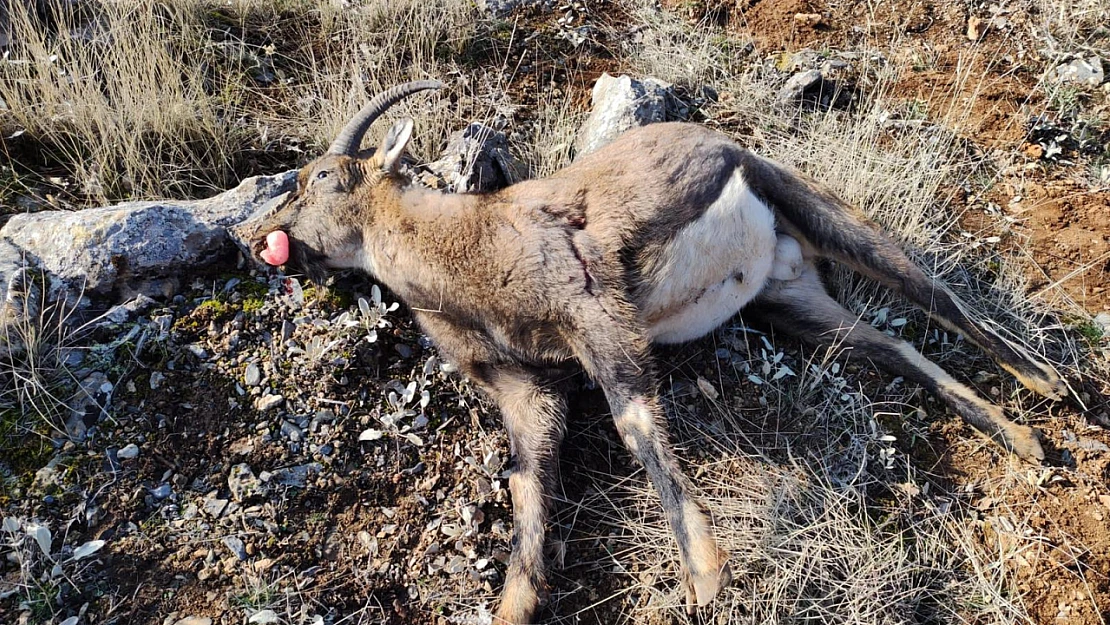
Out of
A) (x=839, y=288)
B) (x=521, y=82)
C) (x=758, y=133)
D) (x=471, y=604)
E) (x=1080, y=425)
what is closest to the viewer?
(x=471, y=604)

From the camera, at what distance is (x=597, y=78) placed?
235 inches

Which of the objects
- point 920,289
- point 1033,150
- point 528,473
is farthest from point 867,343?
point 1033,150

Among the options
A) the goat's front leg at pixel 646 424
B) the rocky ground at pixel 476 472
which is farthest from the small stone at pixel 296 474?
the goat's front leg at pixel 646 424

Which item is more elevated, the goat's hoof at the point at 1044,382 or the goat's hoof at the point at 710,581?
the goat's hoof at the point at 1044,382

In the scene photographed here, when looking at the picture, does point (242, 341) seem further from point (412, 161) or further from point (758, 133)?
point (758, 133)

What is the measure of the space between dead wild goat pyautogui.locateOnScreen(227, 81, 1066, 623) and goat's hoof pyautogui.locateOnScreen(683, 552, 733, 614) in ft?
0.04

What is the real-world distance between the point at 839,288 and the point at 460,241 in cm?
230

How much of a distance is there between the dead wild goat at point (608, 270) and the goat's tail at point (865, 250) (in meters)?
0.01

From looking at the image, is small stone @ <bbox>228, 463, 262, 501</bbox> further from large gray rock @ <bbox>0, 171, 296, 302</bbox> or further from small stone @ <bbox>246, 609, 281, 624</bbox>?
large gray rock @ <bbox>0, 171, 296, 302</bbox>

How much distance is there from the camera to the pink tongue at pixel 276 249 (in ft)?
13.3

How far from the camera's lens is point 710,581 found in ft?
10.8

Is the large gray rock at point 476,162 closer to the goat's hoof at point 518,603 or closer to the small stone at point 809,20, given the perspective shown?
the goat's hoof at point 518,603

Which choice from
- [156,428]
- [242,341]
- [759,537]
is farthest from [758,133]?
[156,428]

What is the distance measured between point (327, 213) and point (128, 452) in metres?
1.48
